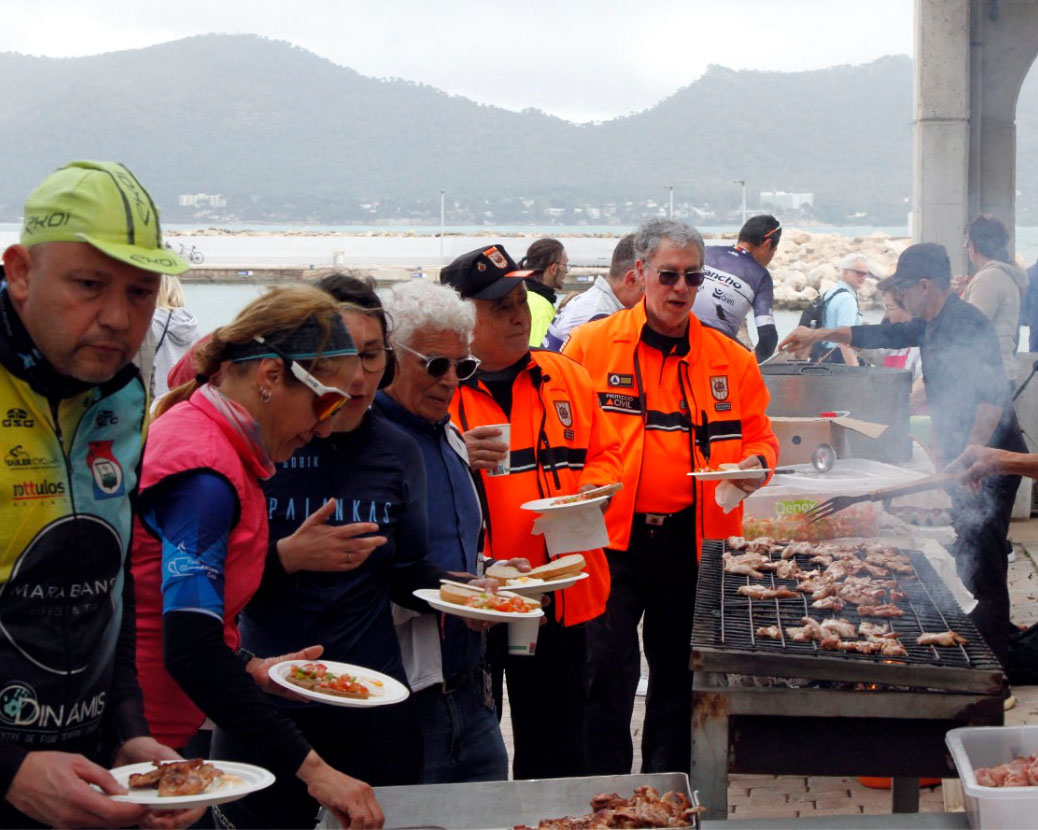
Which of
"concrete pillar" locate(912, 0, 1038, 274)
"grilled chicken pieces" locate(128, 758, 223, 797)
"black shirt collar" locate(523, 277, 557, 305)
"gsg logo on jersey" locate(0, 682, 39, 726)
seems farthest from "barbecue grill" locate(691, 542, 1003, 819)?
"concrete pillar" locate(912, 0, 1038, 274)

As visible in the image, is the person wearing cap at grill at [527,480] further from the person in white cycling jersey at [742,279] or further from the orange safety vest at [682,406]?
the person in white cycling jersey at [742,279]

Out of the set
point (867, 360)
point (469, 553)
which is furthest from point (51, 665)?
point (867, 360)

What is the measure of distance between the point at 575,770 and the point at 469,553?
0.95m

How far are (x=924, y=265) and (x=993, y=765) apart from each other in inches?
141

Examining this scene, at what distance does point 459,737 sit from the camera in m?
3.31

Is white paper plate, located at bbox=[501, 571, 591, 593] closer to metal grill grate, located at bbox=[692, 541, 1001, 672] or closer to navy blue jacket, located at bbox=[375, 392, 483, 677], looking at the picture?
navy blue jacket, located at bbox=[375, 392, 483, 677]

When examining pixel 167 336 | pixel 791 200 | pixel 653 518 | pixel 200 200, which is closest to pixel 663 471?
pixel 653 518

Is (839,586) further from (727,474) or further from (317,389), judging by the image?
(317,389)

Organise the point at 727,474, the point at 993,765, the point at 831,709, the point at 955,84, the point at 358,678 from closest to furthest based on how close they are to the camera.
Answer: the point at 358,678 → the point at 993,765 → the point at 831,709 → the point at 727,474 → the point at 955,84

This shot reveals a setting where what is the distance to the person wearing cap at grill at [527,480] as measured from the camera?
13.0 ft

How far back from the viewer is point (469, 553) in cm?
349

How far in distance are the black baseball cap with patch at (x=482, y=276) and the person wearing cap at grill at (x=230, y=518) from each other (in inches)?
50.5

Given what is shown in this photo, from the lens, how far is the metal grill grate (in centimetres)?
323

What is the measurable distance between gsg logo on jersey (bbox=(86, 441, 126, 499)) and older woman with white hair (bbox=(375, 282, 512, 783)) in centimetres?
128
